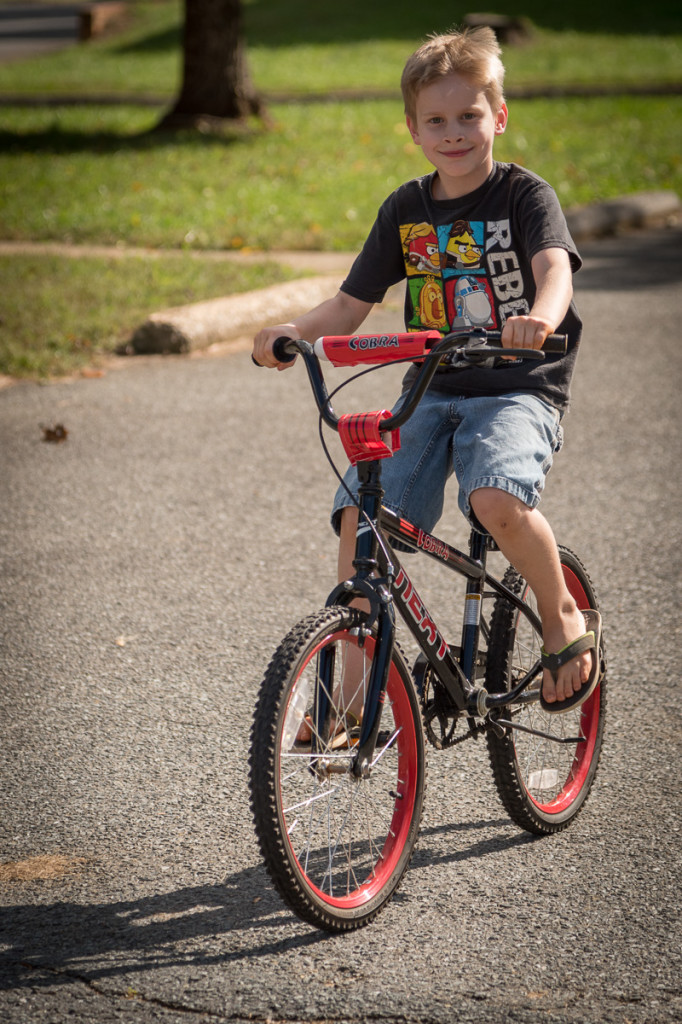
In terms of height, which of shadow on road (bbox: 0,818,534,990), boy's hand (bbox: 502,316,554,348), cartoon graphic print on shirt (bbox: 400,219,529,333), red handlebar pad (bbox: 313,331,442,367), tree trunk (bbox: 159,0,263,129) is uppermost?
tree trunk (bbox: 159,0,263,129)

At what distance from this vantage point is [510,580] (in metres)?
2.94

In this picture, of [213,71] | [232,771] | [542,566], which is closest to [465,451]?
[542,566]

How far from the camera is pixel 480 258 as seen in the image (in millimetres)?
2822

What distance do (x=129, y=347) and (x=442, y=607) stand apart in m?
3.85

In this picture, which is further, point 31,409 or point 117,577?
point 31,409


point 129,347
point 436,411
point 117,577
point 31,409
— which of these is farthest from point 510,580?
point 129,347

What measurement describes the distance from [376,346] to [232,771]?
1432 mm

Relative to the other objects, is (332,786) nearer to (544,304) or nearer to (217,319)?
(544,304)

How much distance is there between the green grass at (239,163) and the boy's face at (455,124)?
4569 millimetres

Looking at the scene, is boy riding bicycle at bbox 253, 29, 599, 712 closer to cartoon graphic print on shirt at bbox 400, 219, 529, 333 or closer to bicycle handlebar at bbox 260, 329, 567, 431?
cartoon graphic print on shirt at bbox 400, 219, 529, 333

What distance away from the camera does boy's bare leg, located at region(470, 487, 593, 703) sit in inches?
101

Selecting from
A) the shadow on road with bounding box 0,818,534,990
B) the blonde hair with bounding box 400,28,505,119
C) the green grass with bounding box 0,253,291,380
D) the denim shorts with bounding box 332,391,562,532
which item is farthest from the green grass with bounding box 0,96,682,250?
the shadow on road with bounding box 0,818,534,990

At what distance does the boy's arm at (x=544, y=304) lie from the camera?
2355mm

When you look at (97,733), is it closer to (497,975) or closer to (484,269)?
(497,975)
